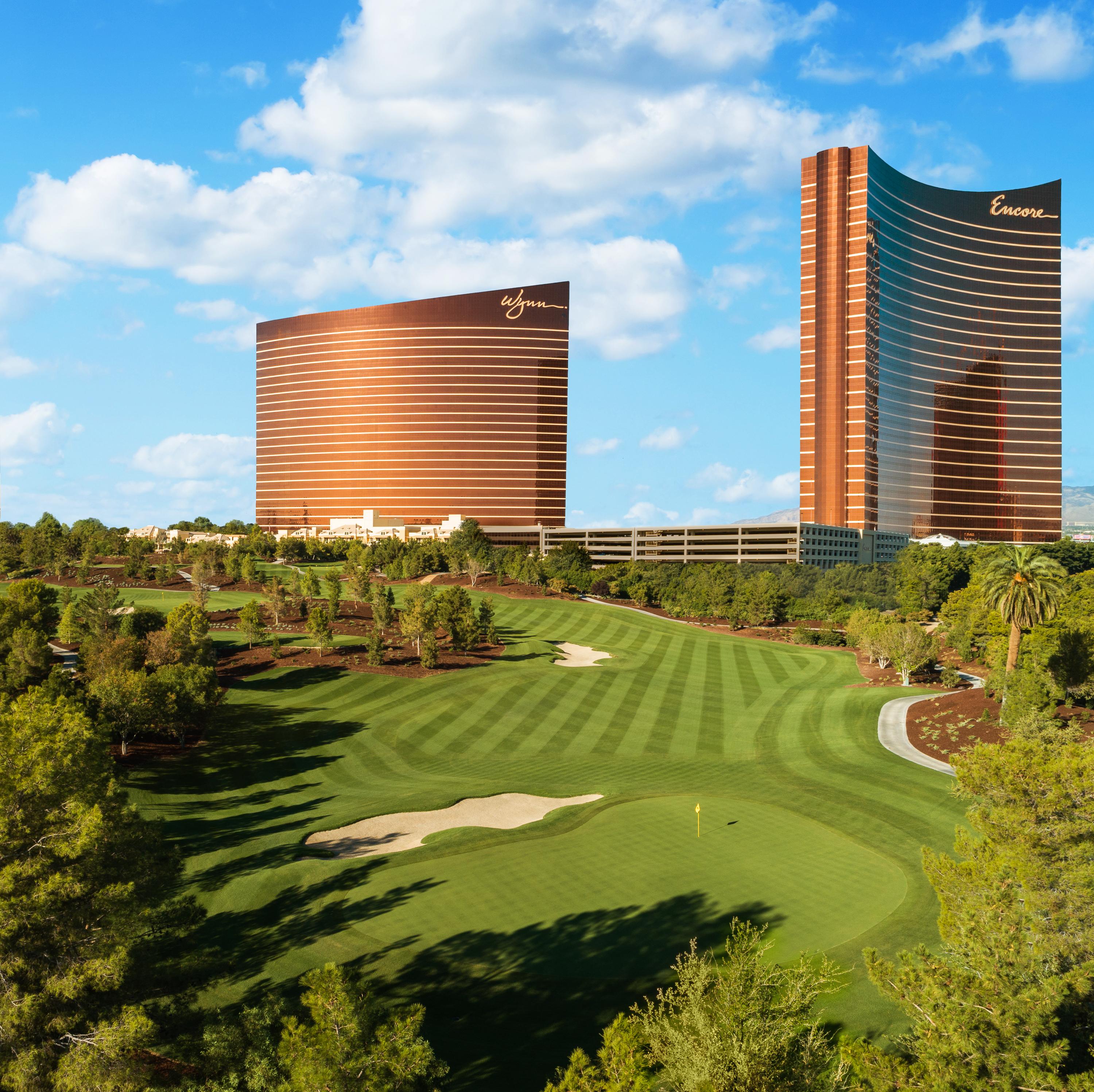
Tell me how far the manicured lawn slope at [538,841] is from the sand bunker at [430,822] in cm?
91

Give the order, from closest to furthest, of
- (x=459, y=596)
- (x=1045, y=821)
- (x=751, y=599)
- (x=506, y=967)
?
(x=1045, y=821)
(x=506, y=967)
(x=459, y=596)
(x=751, y=599)

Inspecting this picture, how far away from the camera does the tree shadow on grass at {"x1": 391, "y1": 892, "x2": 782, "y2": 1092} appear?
61.5 feet

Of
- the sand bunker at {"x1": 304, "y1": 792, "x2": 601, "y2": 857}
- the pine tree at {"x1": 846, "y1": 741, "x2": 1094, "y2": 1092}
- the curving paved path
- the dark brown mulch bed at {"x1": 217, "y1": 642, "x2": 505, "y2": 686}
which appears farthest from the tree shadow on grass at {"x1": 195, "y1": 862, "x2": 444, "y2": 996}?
the dark brown mulch bed at {"x1": 217, "y1": 642, "x2": 505, "y2": 686}

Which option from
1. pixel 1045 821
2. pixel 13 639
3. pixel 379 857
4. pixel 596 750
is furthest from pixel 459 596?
pixel 1045 821

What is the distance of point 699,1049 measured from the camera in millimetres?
12703

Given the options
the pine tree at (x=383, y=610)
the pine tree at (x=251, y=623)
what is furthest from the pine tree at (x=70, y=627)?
the pine tree at (x=383, y=610)

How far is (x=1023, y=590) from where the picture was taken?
5544cm

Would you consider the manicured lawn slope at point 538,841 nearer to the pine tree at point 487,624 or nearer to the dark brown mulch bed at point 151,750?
the dark brown mulch bed at point 151,750

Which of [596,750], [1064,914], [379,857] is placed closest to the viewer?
[1064,914]

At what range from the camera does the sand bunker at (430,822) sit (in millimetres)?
32281

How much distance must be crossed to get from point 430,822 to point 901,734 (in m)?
32.5

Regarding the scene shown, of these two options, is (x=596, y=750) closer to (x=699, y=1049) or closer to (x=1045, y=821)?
(x=1045, y=821)

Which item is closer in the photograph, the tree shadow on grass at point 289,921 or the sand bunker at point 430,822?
the tree shadow on grass at point 289,921

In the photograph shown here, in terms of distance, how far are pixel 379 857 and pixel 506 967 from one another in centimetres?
990
